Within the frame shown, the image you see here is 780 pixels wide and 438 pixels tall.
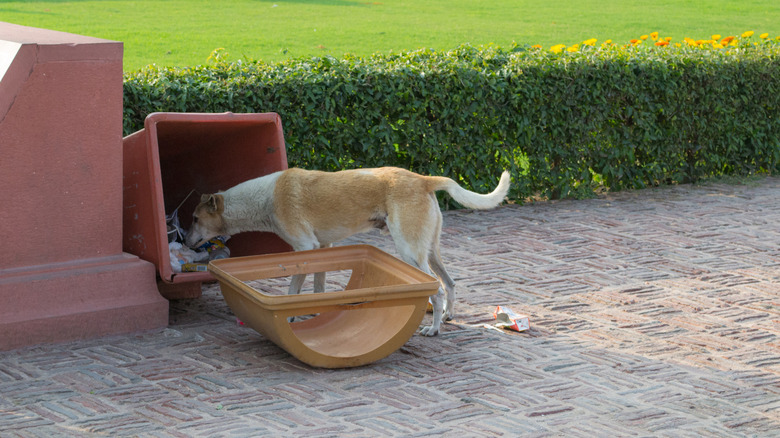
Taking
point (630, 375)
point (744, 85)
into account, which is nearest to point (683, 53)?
point (744, 85)

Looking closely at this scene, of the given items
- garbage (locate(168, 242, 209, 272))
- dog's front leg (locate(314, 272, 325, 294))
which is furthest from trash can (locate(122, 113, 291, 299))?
dog's front leg (locate(314, 272, 325, 294))

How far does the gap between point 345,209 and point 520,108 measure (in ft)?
13.7

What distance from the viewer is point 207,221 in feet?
20.3

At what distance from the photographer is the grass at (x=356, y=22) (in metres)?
20.1

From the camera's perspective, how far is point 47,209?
18.2 ft

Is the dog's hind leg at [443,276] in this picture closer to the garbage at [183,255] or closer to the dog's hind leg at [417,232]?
the dog's hind leg at [417,232]

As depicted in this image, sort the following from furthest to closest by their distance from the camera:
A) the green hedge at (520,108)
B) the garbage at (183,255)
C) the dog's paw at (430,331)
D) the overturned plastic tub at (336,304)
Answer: the green hedge at (520,108)
the garbage at (183,255)
the dog's paw at (430,331)
the overturned plastic tub at (336,304)

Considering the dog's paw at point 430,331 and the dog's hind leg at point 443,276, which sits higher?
the dog's hind leg at point 443,276

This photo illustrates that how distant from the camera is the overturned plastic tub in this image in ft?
16.5

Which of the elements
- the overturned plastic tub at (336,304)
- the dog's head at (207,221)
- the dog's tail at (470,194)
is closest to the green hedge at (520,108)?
the dog's head at (207,221)

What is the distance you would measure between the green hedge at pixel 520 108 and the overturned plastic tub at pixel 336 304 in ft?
8.78

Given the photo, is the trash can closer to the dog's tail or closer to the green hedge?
the green hedge

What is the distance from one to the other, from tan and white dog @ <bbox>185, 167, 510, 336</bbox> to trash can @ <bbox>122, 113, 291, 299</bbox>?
39 cm

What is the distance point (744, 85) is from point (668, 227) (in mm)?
3060
